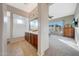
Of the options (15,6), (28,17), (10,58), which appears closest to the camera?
(10,58)

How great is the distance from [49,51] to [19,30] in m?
0.80

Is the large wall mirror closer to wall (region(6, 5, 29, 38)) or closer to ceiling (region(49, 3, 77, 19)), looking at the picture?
wall (region(6, 5, 29, 38))

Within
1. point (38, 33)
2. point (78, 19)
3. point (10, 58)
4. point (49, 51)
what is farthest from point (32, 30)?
point (78, 19)

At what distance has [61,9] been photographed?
1.78 meters

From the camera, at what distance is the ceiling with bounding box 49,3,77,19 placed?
5.37ft

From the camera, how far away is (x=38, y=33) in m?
1.92

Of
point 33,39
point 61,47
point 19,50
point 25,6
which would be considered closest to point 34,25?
point 33,39

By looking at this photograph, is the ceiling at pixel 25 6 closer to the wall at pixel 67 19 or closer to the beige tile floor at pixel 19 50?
the wall at pixel 67 19

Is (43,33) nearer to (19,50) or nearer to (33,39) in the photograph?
(33,39)

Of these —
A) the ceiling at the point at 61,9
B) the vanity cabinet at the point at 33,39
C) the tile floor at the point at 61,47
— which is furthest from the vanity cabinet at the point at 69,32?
the vanity cabinet at the point at 33,39

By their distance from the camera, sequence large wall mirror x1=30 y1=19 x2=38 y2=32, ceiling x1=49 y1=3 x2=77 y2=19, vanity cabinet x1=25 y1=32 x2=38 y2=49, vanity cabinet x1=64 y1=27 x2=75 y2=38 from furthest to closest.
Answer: large wall mirror x1=30 y1=19 x2=38 y2=32
vanity cabinet x1=25 y1=32 x2=38 y2=49
vanity cabinet x1=64 y1=27 x2=75 y2=38
ceiling x1=49 y1=3 x2=77 y2=19

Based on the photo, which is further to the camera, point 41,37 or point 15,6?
point 41,37

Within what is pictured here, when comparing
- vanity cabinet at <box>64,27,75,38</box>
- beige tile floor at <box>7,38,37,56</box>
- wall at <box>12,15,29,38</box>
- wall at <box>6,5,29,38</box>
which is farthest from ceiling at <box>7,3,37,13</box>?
vanity cabinet at <box>64,27,75,38</box>

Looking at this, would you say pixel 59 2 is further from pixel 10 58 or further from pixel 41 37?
pixel 10 58
